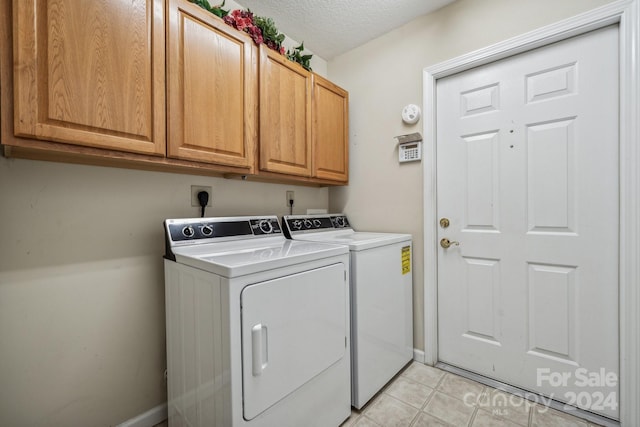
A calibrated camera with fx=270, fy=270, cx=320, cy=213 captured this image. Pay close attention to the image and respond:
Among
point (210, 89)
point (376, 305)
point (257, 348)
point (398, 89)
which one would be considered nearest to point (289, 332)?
point (257, 348)

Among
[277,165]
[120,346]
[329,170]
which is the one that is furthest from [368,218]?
[120,346]

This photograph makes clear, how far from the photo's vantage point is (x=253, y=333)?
1.00 m

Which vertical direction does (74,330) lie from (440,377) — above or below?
above

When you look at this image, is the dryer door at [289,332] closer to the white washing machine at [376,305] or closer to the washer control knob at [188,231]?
the white washing machine at [376,305]

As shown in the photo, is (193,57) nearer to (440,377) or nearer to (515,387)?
(440,377)

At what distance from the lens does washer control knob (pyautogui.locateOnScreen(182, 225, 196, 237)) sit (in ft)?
4.61

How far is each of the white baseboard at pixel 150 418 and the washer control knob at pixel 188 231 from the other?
37.6 inches

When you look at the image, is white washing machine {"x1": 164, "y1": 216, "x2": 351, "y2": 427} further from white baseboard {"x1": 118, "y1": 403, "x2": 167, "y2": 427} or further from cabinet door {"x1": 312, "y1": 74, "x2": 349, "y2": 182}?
cabinet door {"x1": 312, "y1": 74, "x2": 349, "y2": 182}

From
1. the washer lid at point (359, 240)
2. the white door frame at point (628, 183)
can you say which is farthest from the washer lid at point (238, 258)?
the white door frame at point (628, 183)

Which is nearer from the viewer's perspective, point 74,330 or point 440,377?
point 74,330

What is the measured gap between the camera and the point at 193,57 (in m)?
1.30

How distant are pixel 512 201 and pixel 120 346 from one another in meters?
2.33

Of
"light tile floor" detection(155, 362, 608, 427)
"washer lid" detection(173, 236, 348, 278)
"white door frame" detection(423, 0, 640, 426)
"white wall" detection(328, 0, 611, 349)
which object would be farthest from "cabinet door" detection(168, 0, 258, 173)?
"white door frame" detection(423, 0, 640, 426)

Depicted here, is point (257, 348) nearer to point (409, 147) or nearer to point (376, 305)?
point (376, 305)
